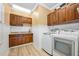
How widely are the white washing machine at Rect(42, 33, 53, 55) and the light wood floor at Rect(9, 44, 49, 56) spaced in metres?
0.08

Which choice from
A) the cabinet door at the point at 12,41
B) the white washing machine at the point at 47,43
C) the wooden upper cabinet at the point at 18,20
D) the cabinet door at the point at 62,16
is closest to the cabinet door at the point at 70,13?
the cabinet door at the point at 62,16

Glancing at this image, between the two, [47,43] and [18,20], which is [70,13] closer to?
[47,43]

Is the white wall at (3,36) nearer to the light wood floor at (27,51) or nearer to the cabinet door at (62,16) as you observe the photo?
the light wood floor at (27,51)

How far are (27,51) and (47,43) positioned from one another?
15.4 inches

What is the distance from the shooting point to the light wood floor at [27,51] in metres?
1.75

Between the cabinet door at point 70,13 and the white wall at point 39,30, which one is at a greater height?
the cabinet door at point 70,13

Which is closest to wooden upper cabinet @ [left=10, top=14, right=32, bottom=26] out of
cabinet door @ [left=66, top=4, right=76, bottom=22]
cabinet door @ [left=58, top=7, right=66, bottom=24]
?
cabinet door @ [left=58, top=7, right=66, bottom=24]

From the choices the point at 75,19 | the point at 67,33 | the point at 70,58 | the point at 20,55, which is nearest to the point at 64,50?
the point at 70,58

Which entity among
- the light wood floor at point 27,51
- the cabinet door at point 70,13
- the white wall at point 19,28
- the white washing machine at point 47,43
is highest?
the cabinet door at point 70,13

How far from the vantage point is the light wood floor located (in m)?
1.75

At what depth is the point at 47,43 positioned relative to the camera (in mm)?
1863

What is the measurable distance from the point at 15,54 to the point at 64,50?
0.84m

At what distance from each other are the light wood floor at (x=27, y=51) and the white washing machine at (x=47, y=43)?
8 cm

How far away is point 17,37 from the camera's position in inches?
76.2
